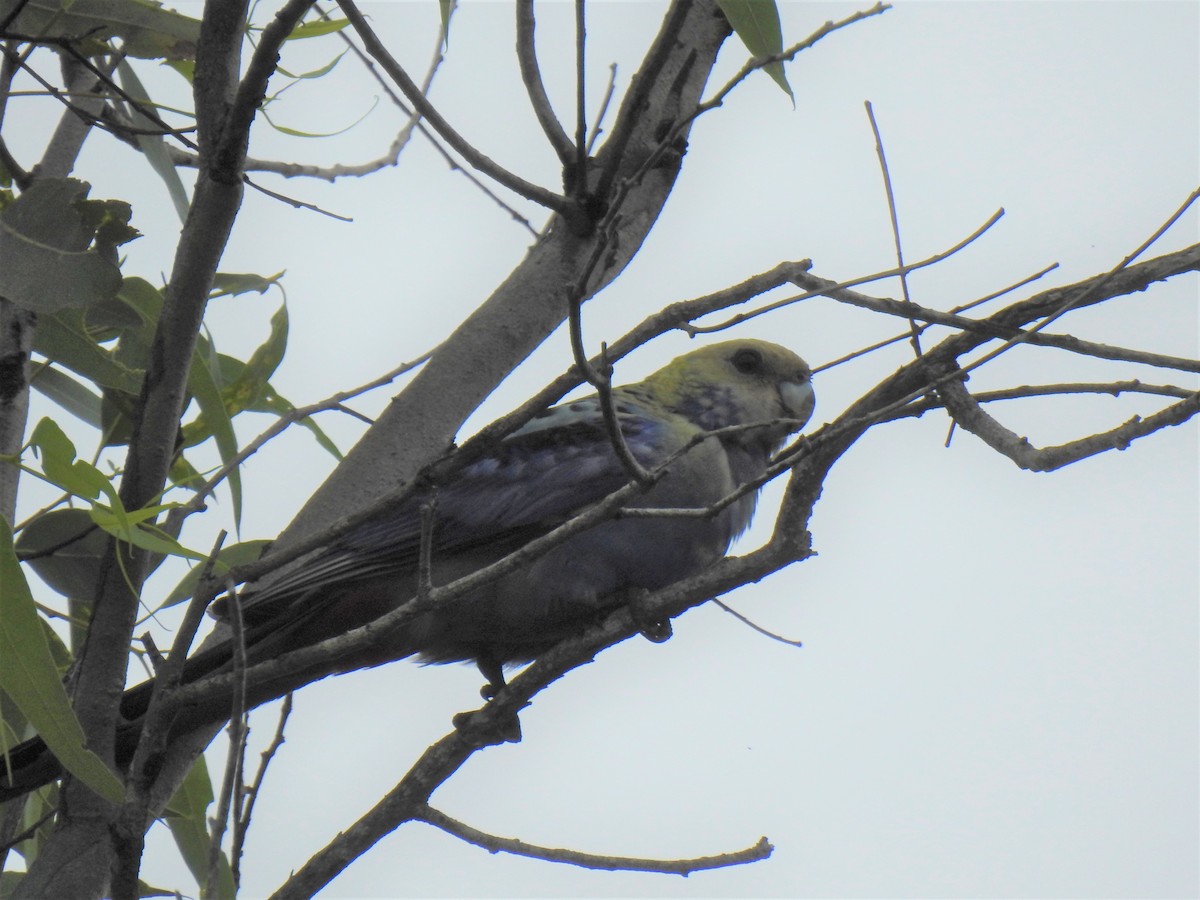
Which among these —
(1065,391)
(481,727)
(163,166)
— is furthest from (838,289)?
(163,166)

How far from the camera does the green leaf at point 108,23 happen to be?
3.03m

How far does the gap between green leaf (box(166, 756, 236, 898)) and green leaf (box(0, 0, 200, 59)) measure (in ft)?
6.07

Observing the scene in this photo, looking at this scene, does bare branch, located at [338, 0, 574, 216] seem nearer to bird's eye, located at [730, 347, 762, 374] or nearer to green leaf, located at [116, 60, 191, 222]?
green leaf, located at [116, 60, 191, 222]

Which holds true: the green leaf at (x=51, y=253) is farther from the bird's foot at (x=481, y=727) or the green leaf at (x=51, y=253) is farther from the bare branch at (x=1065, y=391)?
the bare branch at (x=1065, y=391)

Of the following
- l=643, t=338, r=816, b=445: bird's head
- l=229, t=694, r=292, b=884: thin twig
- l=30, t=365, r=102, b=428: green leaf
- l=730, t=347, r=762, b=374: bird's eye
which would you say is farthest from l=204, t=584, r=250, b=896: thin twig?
l=730, t=347, r=762, b=374: bird's eye

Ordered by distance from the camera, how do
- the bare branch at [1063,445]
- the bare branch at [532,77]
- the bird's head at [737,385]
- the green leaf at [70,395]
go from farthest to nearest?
the bird's head at [737,385] < the green leaf at [70,395] < the bare branch at [532,77] < the bare branch at [1063,445]

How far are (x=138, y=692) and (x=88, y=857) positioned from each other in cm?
49

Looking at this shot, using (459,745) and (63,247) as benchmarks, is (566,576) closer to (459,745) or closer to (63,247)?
(459,745)

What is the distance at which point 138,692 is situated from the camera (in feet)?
9.87

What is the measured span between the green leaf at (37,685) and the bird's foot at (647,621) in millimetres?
1183

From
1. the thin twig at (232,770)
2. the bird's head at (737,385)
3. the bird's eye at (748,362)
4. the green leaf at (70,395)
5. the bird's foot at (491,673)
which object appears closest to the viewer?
the thin twig at (232,770)

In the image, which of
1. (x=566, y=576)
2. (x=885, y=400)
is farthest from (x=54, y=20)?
(x=885, y=400)

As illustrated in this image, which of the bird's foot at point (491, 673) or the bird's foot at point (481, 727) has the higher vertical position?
the bird's foot at point (491, 673)

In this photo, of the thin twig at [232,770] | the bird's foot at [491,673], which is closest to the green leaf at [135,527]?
the thin twig at [232,770]
